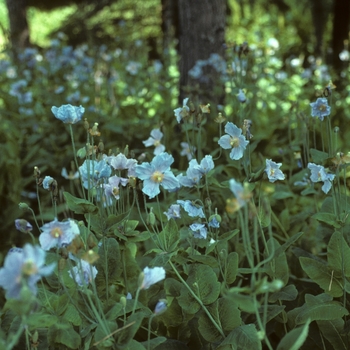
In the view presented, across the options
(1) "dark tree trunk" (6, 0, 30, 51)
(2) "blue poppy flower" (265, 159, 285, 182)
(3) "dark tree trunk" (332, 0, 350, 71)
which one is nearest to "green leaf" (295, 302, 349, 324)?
(2) "blue poppy flower" (265, 159, 285, 182)

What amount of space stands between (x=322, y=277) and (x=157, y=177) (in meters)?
0.53

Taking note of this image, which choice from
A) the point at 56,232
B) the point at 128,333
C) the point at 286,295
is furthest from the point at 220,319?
the point at 56,232

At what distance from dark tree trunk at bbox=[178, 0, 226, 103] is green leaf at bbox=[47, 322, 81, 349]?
261 cm

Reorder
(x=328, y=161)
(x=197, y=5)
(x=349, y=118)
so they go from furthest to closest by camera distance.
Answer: (x=349, y=118)
(x=197, y=5)
(x=328, y=161)

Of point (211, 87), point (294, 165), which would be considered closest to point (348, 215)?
point (294, 165)

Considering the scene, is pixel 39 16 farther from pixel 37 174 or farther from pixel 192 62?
pixel 37 174

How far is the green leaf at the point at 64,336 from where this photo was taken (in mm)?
1207

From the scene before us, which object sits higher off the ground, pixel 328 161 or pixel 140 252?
pixel 328 161

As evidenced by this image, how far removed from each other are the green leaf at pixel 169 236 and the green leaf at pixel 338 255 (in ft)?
1.39

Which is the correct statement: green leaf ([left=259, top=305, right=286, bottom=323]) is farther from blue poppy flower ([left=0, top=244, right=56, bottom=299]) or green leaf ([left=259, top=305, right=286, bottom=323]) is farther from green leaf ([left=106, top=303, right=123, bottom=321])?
blue poppy flower ([left=0, top=244, right=56, bottom=299])

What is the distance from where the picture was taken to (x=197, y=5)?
3.70 metres

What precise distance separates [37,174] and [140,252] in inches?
40.6

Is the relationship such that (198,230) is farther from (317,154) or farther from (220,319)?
(317,154)

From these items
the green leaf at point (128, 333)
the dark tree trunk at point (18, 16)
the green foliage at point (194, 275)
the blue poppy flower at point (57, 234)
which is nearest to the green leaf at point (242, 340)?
the green foliage at point (194, 275)
